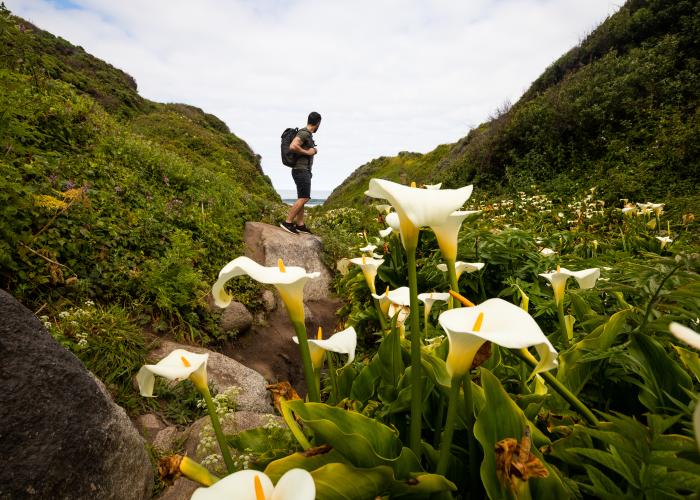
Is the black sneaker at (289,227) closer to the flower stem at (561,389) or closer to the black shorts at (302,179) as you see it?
the black shorts at (302,179)

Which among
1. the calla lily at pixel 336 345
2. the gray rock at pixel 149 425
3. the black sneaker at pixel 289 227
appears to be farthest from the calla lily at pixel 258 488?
the black sneaker at pixel 289 227

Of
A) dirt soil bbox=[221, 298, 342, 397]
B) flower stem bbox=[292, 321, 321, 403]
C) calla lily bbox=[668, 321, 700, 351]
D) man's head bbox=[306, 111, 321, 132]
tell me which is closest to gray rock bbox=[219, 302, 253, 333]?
dirt soil bbox=[221, 298, 342, 397]

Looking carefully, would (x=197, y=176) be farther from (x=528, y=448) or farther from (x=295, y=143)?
(x=528, y=448)

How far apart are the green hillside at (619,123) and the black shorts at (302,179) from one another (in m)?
5.71

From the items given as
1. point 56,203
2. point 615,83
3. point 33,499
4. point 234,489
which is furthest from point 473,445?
point 615,83

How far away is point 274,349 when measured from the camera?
422cm

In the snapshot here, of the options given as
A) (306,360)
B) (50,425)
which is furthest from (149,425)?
(306,360)

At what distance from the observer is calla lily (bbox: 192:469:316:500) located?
70 cm

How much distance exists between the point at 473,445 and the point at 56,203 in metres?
3.67

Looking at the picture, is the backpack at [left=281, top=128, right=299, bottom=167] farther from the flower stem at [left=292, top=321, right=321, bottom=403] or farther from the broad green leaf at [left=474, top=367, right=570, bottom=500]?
the broad green leaf at [left=474, top=367, right=570, bottom=500]

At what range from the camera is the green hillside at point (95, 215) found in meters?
2.95

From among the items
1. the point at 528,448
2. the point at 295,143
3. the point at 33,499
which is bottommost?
the point at 33,499

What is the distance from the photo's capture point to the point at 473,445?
102 cm

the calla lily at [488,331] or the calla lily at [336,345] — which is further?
the calla lily at [336,345]
